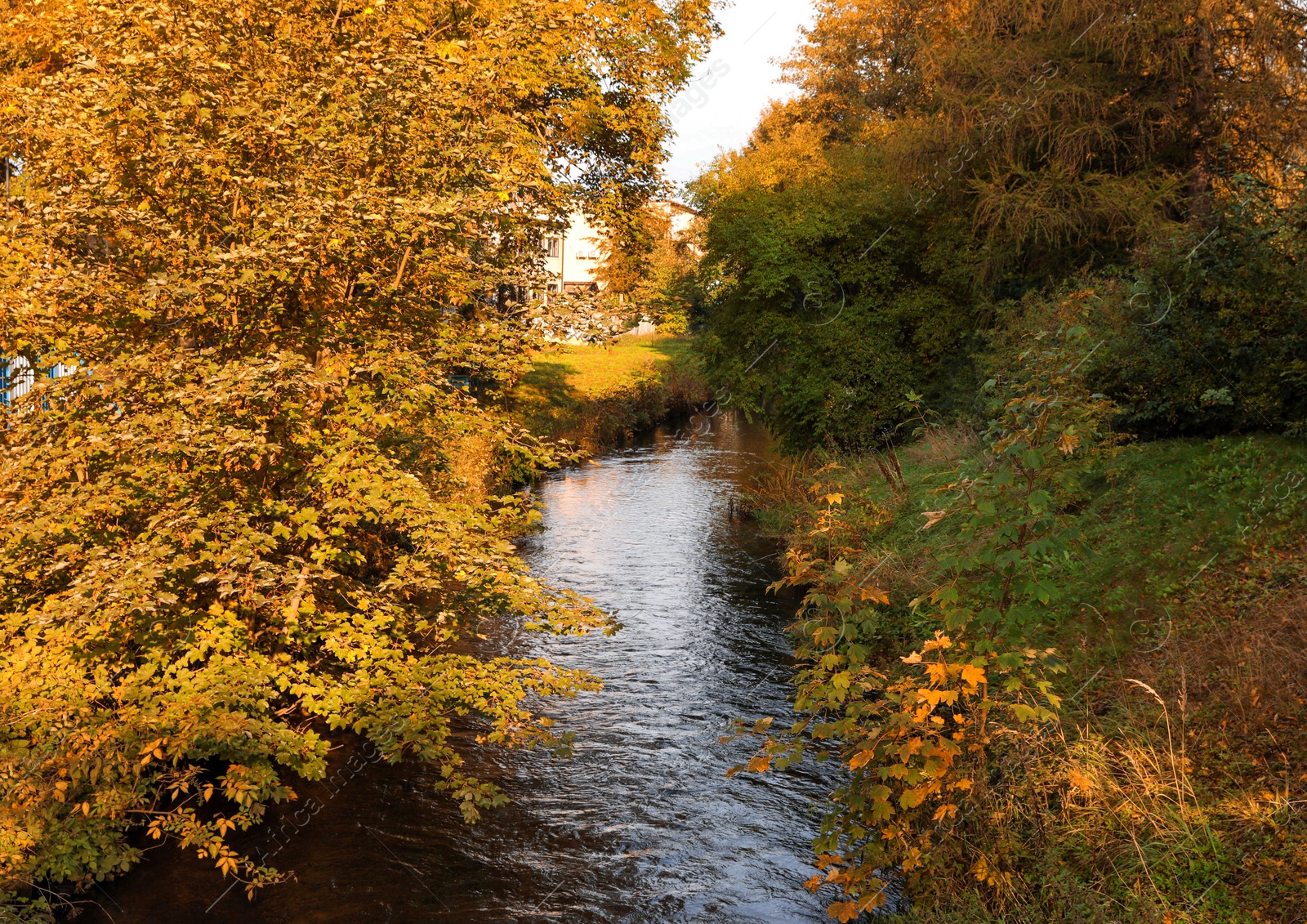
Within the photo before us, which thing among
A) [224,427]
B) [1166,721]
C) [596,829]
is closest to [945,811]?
[1166,721]

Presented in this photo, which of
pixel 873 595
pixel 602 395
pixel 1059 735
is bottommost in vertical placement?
pixel 602 395

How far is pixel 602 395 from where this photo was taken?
36.3 m

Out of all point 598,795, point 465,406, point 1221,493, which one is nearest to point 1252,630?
point 1221,493

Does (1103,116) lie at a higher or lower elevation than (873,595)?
higher

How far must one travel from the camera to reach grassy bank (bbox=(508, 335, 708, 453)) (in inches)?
1177

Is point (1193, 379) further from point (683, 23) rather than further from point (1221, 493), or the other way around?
point (683, 23)

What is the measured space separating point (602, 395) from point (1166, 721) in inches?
1196

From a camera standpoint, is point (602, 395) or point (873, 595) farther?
point (602, 395)

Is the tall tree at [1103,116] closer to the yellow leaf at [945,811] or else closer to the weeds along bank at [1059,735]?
the weeds along bank at [1059,735]

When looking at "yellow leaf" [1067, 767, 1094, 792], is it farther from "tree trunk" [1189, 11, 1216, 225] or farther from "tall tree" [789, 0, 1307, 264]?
"tree trunk" [1189, 11, 1216, 225]

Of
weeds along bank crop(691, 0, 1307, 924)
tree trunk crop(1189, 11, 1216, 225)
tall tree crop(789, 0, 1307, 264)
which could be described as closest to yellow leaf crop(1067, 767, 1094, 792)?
weeds along bank crop(691, 0, 1307, 924)

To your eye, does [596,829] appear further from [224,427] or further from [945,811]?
[224,427]

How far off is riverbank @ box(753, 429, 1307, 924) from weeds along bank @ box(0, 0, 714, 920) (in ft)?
12.0

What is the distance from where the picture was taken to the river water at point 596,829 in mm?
7664
